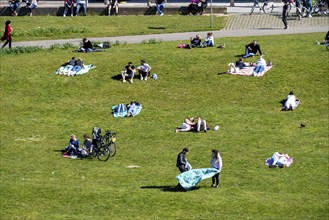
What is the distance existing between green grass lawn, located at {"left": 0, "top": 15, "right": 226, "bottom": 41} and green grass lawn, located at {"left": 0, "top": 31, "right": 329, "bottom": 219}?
15.9 ft

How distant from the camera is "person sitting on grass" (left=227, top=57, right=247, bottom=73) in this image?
183 ft

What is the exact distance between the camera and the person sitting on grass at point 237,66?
55.9 m

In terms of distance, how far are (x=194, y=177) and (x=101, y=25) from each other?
31.7 meters

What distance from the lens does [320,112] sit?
50.7 m

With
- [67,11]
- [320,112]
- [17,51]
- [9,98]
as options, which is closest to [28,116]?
[9,98]

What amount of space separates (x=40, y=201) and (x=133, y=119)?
44.4ft

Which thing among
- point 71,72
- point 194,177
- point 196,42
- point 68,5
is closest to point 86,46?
point 71,72

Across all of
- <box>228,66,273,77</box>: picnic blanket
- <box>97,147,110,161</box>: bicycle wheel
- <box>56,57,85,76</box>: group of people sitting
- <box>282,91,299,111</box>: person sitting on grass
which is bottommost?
<box>97,147,110,161</box>: bicycle wheel

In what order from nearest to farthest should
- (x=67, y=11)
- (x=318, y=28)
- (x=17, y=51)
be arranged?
(x=17, y=51), (x=318, y=28), (x=67, y=11)

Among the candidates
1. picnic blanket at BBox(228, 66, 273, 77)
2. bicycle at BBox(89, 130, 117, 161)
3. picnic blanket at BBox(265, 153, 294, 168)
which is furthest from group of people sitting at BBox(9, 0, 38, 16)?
picnic blanket at BBox(265, 153, 294, 168)

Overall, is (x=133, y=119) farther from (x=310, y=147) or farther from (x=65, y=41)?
(x=65, y=41)

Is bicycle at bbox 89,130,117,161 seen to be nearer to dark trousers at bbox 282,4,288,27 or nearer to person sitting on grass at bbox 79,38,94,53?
person sitting on grass at bbox 79,38,94,53

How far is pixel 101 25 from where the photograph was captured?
68.3m

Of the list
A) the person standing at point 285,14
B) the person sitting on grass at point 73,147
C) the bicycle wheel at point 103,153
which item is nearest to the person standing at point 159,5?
the person standing at point 285,14
